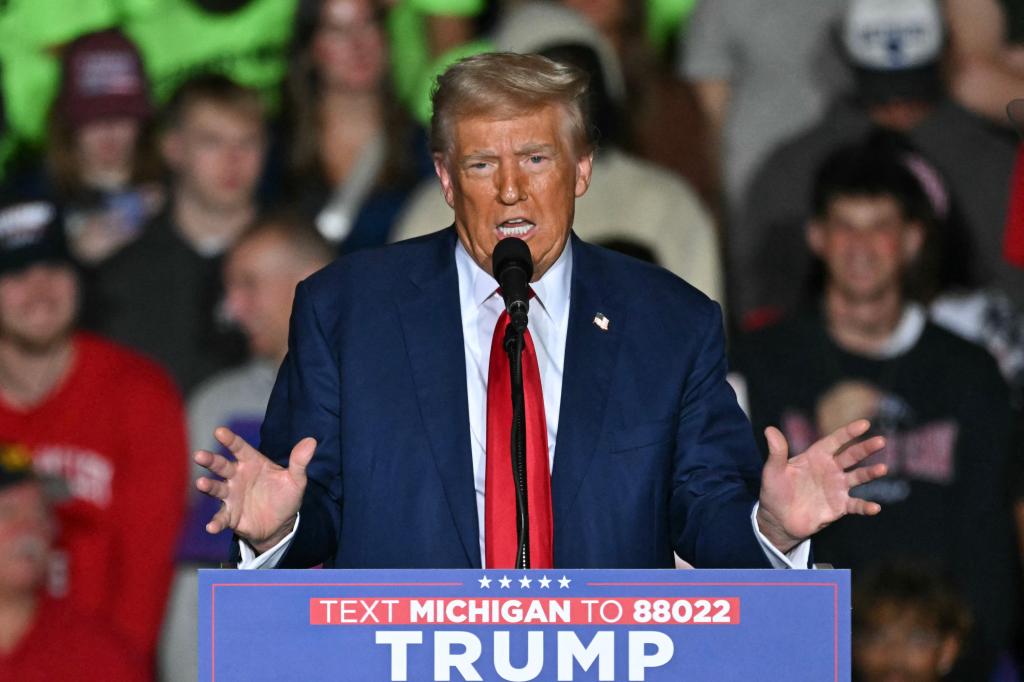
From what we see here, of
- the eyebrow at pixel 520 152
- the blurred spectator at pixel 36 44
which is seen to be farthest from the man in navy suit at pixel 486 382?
the blurred spectator at pixel 36 44

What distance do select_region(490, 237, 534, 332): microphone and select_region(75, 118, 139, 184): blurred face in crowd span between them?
135 inches

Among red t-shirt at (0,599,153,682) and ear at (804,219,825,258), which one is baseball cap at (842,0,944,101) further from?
red t-shirt at (0,599,153,682)

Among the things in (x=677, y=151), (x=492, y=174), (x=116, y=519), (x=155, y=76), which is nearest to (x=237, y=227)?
(x=155, y=76)

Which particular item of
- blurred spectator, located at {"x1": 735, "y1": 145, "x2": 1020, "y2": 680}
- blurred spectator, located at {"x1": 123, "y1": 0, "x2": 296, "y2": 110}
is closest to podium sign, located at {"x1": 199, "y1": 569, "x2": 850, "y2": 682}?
blurred spectator, located at {"x1": 735, "y1": 145, "x2": 1020, "y2": 680}

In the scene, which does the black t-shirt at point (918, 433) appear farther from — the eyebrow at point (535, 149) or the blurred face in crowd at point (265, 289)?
the eyebrow at point (535, 149)

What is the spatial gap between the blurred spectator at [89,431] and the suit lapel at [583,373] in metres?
2.75

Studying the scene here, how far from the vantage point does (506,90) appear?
2.50 meters

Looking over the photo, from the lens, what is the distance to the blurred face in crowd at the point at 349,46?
17.9ft

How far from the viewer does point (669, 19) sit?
568cm

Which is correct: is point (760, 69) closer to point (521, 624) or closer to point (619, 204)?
point (619, 204)

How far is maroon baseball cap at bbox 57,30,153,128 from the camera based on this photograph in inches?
219

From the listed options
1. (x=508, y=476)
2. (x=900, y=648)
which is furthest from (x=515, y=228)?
(x=900, y=648)

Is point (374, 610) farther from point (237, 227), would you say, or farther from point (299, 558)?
point (237, 227)

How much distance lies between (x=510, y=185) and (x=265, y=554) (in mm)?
586
